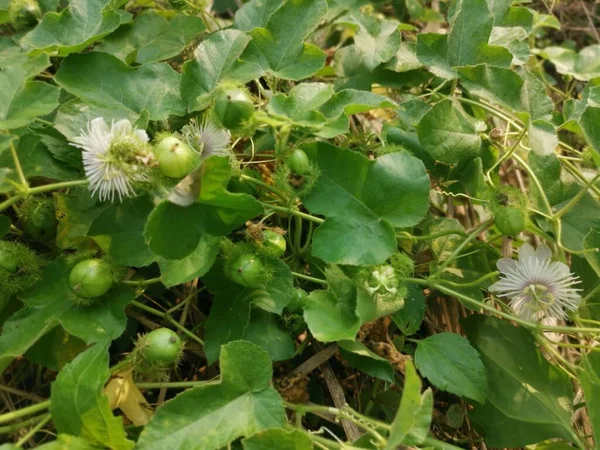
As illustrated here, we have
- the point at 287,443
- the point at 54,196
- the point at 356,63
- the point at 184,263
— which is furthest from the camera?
the point at 356,63

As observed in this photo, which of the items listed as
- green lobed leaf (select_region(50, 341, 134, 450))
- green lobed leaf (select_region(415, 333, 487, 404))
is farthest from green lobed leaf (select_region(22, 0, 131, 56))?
green lobed leaf (select_region(415, 333, 487, 404))

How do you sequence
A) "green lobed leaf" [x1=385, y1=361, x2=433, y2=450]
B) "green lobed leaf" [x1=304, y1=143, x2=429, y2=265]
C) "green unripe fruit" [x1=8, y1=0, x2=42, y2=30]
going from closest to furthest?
"green lobed leaf" [x1=385, y1=361, x2=433, y2=450] < "green lobed leaf" [x1=304, y1=143, x2=429, y2=265] < "green unripe fruit" [x1=8, y1=0, x2=42, y2=30]

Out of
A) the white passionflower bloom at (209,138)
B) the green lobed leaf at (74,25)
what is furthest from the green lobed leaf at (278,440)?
the green lobed leaf at (74,25)

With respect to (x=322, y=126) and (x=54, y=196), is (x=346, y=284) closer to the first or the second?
(x=322, y=126)

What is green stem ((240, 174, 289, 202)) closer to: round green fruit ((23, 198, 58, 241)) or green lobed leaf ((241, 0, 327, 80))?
green lobed leaf ((241, 0, 327, 80))

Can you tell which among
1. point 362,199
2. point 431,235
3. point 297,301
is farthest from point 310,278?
point 431,235

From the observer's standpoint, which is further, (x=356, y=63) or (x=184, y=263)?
(x=356, y=63)

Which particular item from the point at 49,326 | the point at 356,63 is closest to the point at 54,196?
the point at 49,326
